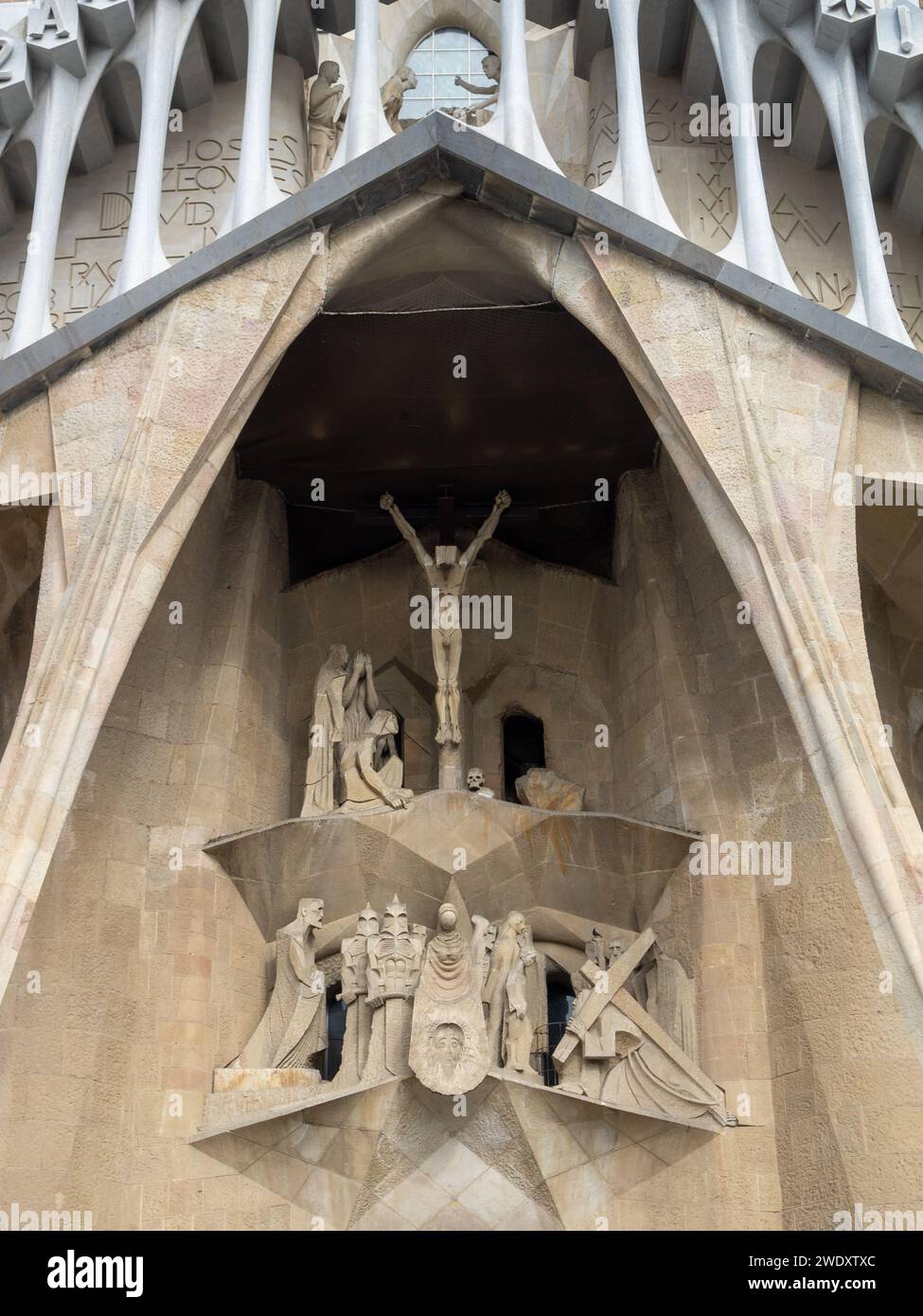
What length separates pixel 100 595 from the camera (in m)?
9.41

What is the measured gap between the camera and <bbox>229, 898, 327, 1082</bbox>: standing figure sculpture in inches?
415

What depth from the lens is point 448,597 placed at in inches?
464

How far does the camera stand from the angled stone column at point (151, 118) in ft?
34.2

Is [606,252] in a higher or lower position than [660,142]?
lower

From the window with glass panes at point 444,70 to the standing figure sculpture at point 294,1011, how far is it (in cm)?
608

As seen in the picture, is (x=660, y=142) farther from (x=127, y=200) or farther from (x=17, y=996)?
(x=17, y=996)

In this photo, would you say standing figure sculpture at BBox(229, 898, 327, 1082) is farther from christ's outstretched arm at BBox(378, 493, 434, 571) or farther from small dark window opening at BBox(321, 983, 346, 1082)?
christ's outstretched arm at BBox(378, 493, 434, 571)

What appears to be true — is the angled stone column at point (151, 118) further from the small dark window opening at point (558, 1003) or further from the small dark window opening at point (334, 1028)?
the small dark window opening at point (558, 1003)

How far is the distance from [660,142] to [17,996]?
20.8 ft

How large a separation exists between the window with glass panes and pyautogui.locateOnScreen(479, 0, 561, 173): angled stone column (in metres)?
2.64

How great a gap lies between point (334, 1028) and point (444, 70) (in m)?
7.04

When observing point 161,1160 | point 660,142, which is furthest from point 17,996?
point 660,142

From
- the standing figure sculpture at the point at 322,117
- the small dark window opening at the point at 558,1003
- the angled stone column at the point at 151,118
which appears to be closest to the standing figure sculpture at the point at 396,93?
the standing figure sculpture at the point at 322,117
